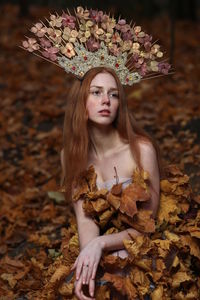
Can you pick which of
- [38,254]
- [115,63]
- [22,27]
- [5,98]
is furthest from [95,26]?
[22,27]

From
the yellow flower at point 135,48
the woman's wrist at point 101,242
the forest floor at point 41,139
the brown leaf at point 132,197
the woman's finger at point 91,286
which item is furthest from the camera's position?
the forest floor at point 41,139

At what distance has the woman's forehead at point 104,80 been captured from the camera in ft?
10.3

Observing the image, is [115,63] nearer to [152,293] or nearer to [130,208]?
[130,208]

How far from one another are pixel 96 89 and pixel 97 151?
0.39 metres

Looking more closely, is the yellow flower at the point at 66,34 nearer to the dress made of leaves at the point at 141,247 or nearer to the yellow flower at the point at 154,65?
the yellow flower at the point at 154,65

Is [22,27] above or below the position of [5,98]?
above

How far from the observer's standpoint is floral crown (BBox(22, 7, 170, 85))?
3207mm

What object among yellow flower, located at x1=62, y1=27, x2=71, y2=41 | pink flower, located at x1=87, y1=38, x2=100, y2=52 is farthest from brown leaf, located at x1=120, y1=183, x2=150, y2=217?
yellow flower, located at x1=62, y1=27, x2=71, y2=41

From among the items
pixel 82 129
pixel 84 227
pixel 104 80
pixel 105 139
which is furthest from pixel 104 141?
pixel 84 227

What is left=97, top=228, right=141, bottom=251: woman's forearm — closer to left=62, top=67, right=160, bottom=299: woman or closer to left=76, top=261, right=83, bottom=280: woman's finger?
left=62, top=67, right=160, bottom=299: woman

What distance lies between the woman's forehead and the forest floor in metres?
1.00

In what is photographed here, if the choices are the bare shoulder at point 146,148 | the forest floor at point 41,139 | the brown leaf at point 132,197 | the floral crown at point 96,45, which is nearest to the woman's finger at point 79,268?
the brown leaf at point 132,197

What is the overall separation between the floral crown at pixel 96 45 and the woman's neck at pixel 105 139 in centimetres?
29

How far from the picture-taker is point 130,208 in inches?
119
